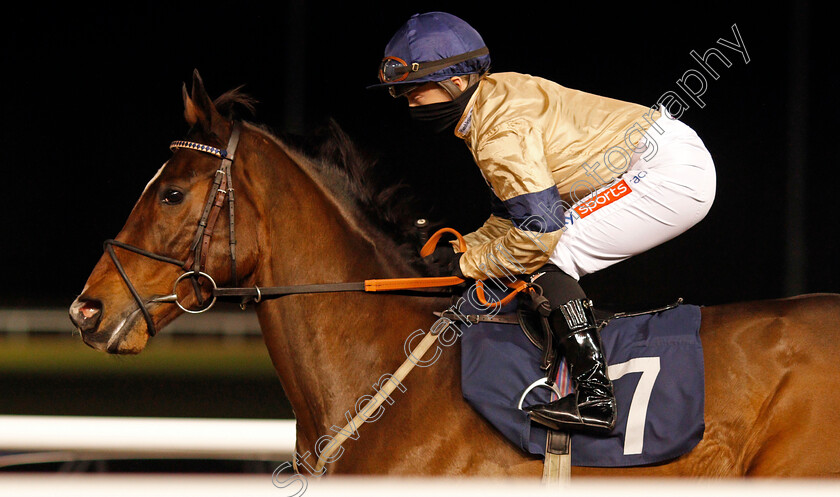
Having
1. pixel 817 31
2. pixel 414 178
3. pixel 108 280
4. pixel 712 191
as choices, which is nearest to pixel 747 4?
pixel 817 31

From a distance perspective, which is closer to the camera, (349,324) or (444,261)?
(349,324)

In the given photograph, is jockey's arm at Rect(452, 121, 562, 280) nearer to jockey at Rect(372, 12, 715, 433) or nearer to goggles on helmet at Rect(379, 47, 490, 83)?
jockey at Rect(372, 12, 715, 433)

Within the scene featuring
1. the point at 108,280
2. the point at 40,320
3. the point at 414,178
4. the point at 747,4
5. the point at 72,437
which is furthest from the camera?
the point at 40,320

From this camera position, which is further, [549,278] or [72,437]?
[72,437]

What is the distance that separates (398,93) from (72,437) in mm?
1942

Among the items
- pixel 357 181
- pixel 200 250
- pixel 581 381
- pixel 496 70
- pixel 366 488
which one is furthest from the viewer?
pixel 496 70

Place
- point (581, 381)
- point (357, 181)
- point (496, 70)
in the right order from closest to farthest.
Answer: point (581, 381) < point (357, 181) < point (496, 70)

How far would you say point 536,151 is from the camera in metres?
1.87

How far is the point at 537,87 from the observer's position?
2.07 m

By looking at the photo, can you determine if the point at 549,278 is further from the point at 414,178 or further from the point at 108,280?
the point at 414,178

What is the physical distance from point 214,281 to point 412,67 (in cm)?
81

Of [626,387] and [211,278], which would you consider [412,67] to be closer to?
[211,278]

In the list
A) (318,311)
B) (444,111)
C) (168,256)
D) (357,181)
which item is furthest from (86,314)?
(444,111)

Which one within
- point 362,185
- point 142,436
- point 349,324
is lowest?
point 142,436
